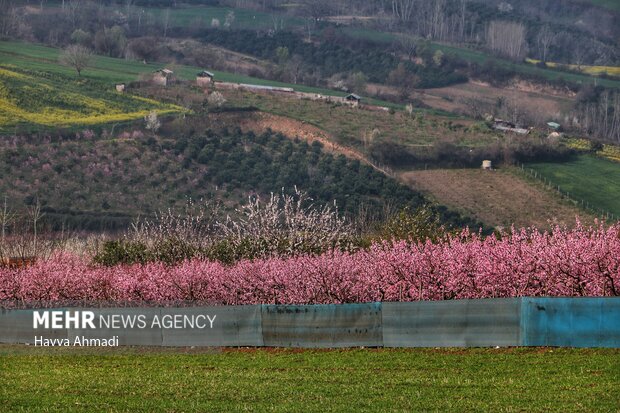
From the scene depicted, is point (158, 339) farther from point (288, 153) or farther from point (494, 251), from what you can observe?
point (288, 153)

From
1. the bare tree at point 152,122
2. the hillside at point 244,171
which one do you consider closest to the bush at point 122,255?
the hillside at point 244,171

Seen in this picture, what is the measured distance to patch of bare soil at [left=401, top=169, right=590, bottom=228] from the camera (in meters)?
161

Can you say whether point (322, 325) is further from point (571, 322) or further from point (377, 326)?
point (571, 322)

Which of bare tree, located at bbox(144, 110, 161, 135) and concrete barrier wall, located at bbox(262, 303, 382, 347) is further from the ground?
concrete barrier wall, located at bbox(262, 303, 382, 347)

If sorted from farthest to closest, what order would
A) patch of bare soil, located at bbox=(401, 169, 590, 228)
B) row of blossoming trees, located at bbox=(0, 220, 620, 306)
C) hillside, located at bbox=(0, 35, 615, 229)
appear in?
patch of bare soil, located at bbox=(401, 169, 590, 228) → hillside, located at bbox=(0, 35, 615, 229) → row of blossoming trees, located at bbox=(0, 220, 620, 306)

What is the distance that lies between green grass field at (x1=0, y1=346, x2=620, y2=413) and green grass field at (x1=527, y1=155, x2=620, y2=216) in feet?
423

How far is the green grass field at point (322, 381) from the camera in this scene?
39.8 metres

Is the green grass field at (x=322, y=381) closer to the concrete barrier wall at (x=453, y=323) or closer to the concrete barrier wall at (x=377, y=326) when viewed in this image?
the concrete barrier wall at (x=453, y=323)

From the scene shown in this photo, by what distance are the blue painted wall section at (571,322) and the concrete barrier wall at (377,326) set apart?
38 mm

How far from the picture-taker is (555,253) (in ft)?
201

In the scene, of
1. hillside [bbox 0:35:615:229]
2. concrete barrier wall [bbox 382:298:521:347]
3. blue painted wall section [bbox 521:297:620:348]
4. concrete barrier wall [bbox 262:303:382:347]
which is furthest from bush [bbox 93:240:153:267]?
hillside [bbox 0:35:615:229]

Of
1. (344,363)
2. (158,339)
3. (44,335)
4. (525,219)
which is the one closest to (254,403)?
(344,363)

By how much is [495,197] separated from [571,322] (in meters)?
120

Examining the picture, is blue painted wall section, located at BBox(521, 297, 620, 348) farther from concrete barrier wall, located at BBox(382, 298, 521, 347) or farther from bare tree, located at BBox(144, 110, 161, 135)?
bare tree, located at BBox(144, 110, 161, 135)
